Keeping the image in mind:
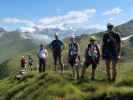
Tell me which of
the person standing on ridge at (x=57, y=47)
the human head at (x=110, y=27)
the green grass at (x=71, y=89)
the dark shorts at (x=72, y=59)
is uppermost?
the human head at (x=110, y=27)

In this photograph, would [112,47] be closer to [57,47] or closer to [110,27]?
[110,27]

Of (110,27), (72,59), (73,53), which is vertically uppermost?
(110,27)

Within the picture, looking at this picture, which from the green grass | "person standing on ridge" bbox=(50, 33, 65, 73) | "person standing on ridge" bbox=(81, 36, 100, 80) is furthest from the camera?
"person standing on ridge" bbox=(50, 33, 65, 73)

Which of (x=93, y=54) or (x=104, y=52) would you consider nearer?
(x=104, y=52)

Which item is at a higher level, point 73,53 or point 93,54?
point 73,53

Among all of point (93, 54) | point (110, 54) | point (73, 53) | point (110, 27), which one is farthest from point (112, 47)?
point (73, 53)

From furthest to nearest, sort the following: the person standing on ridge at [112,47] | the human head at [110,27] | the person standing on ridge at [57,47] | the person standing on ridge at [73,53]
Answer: the person standing on ridge at [57,47] → the person standing on ridge at [73,53] → the person standing on ridge at [112,47] → the human head at [110,27]

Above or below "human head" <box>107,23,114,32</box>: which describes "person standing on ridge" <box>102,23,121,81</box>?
below

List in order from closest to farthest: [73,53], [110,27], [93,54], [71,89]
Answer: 1. [71,89]
2. [110,27]
3. [93,54]
4. [73,53]

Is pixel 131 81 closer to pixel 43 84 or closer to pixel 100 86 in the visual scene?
pixel 100 86

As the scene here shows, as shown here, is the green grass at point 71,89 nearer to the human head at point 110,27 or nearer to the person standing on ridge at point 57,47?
the human head at point 110,27

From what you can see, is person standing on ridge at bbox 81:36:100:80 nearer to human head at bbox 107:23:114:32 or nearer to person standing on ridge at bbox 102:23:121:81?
person standing on ridge at bbox 102:23:121:81

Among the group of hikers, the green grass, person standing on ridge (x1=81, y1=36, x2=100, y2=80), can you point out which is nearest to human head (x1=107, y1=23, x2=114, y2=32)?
the group of hikers

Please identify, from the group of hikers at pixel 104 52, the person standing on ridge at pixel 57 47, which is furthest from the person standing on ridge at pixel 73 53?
the person standing on ridge at pixel 57 47
